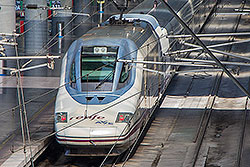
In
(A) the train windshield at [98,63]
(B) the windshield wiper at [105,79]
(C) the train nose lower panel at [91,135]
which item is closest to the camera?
(C) the train nose lower panel at [91,135]

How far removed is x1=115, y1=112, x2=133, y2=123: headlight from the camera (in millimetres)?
13414

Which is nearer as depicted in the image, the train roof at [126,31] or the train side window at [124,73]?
the train side window at [124,73]

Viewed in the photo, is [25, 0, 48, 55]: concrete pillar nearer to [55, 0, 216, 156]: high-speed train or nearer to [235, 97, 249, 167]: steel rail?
[55, 0, 216, 156]: high-speed train

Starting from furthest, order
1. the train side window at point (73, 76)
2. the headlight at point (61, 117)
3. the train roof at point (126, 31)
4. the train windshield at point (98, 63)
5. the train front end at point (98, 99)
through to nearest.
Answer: the train roof at point (126, 31), the train side window at point (73, 76), the train windshield at point (98, 63), the headlight at point (61, 117), the train front end at point (98, 99)

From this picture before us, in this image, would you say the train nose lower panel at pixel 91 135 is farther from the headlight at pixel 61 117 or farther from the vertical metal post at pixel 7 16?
the vertical metal post at pixel 7 16

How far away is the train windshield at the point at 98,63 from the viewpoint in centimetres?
1441

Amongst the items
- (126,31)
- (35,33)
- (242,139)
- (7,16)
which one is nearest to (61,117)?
(126,31)

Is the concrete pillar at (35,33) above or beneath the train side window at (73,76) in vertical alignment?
beneath

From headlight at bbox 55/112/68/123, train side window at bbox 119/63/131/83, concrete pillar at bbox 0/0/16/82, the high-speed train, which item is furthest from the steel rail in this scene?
concrete pillar at bbox 0/0/16/82

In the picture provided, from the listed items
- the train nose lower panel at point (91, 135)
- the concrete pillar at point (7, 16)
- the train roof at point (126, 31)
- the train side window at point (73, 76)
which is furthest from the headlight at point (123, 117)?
the concrete pillar at point (7, 16)

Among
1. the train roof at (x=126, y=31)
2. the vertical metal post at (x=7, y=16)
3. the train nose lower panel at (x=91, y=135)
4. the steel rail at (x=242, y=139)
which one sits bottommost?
the steel rail at (x=242, y=139)

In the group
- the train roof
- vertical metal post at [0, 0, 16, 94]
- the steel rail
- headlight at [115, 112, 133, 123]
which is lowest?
the steel rail

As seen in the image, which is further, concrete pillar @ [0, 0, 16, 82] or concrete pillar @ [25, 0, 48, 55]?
concrete pillar @ [25, 0, 48, 55]

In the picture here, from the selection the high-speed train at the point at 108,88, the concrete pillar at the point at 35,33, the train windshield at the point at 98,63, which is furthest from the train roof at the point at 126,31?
the concrete pillar at the point at 35,33
